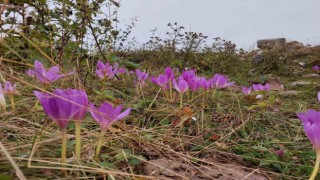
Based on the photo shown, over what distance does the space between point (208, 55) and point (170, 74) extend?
18.7ft

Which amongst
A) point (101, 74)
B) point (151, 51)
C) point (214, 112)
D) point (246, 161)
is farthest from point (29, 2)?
point (151, 51)

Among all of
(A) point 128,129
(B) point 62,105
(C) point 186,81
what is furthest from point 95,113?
(C) point 186,81

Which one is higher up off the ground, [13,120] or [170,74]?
[170,74]

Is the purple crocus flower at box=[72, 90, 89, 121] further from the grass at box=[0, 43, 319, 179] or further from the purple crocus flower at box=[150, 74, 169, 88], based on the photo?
the purple crocus flower at box=[150, 74, 169, 88]

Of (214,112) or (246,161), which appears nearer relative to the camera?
(246,161)

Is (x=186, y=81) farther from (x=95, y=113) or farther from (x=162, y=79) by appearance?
(x=95, y=113)

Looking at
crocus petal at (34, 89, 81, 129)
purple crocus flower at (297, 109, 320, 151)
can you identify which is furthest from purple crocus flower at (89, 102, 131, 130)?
purple crocus flower at (297, 109, 320, 151)

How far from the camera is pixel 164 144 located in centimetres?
149

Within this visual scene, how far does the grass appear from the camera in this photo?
3.26 feet

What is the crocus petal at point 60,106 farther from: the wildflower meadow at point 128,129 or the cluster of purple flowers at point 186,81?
the cluster of purple flowers at point 186,81

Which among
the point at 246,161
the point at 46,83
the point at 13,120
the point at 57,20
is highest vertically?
the point at 57,20

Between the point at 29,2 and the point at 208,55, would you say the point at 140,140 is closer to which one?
the point at 29,2

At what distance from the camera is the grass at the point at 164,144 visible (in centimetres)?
99

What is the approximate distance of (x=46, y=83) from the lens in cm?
161
